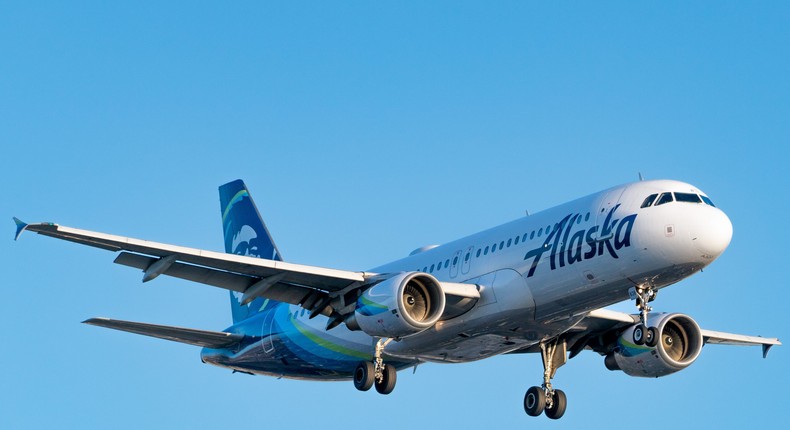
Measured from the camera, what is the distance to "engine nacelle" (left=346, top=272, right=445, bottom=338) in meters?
36.8

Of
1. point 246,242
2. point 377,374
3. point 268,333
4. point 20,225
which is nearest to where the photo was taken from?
point 20,225

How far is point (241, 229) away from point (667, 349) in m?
18.6

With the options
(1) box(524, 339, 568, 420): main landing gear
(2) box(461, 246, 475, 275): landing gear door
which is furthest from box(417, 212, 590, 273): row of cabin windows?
(1) box(524, 339, 568, 420): main landing gear

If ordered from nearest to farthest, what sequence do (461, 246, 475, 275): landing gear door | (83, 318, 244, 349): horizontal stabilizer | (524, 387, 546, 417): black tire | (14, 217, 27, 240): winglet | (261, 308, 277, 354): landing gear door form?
1. (14, 217, 27, 240): winglet
2. (461, 246, 475, 275): landing gear door
3. (83, 318, 244, 349): horizontal stabilizer
4. (524, 387, 546, 417): black tire
5. (261, 308, 277, 354): landing gear door

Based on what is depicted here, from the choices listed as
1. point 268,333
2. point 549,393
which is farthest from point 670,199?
point 268,333

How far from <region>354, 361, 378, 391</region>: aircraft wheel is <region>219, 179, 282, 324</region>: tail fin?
338 inches

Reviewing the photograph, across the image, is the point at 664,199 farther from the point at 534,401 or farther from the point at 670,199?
the point at 534,401

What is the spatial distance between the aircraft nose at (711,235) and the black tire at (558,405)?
31.1ft

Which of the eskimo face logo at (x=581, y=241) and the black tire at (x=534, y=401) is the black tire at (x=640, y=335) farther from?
the black tire at (x=534, y=401)

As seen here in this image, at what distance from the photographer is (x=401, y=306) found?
3662 centimetres

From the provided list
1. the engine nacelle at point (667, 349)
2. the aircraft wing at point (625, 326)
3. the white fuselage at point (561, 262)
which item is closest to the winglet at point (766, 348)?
the aircraft wing at point (625, 326)

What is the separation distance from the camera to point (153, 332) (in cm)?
4112

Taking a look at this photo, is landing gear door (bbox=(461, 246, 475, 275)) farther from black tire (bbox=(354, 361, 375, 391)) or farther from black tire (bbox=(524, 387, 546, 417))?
black tire (bbox=(524, 387, 546, 417))

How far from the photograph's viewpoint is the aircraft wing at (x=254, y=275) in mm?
34844
